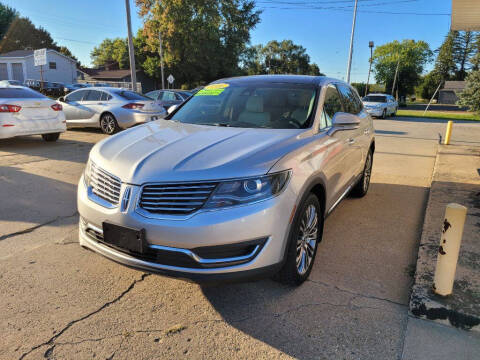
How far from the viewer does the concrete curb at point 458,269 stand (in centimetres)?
256

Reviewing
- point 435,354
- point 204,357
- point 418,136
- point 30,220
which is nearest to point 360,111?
point 435,354

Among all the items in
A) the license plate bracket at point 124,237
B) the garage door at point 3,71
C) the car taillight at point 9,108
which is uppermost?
the garage door at point 3,71

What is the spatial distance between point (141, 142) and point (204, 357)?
1.69m

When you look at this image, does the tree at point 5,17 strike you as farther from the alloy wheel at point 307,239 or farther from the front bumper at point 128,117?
the alloy wheel at point 307,239

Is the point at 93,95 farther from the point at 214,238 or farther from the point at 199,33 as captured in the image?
the point at 199,33

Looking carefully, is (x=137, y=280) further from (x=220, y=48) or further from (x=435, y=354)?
(x=220, y=48)

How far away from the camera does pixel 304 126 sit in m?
3.31

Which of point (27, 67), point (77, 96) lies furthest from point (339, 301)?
point (27, 67)

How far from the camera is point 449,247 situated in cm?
261

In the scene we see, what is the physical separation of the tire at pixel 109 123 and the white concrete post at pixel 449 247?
387 inches

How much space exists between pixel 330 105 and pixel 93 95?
30.5 feet

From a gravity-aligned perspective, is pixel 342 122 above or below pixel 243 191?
above

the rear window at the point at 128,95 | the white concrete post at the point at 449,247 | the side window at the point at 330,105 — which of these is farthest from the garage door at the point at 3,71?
the white concrete post at the point at 449,247

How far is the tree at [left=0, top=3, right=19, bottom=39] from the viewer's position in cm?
5433
